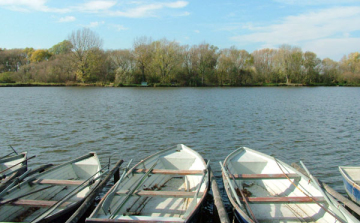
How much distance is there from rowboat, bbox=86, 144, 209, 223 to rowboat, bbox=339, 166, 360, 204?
4439 millimetres

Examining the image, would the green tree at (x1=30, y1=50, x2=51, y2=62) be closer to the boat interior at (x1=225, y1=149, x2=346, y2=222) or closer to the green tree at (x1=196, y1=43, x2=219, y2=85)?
the green tree at (x1=196, y1=43, x2=219, y2=85)

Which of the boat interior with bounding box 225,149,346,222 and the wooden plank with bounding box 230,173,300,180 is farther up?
the wooden plank with bounding box 230,173,300,180

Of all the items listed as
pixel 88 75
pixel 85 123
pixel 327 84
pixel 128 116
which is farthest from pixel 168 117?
pixel 327 84

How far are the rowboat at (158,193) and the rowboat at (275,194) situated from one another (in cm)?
107

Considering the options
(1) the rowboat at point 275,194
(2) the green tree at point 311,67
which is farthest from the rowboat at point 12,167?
(2) the green tree at point 311,67

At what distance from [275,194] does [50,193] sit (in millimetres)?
7246

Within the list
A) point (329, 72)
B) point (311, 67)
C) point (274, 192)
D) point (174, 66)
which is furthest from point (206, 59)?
point (274, 192)

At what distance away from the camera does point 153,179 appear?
9000mm

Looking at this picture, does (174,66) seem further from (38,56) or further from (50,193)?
(50,193)

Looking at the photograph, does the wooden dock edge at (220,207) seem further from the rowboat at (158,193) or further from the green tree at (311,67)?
the green tree at (311,67)

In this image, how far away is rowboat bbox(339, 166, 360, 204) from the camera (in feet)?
25.4

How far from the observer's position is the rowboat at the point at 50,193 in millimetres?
6605

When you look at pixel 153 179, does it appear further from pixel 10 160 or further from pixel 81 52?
pixel 81 52

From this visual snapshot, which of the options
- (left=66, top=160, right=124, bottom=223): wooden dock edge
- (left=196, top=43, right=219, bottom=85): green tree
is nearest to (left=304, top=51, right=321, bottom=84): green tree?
(left=196, top=43, right=219, bottom=85): green tree
